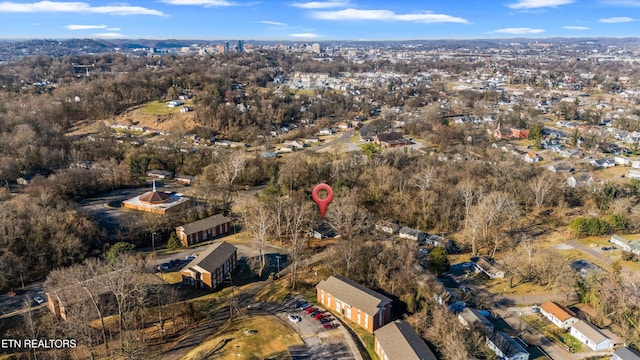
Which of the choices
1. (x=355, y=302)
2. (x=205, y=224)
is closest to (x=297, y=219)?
(x=205, y=224)

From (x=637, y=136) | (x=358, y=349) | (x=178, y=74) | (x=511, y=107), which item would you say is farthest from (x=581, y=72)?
(x=358, y=349)

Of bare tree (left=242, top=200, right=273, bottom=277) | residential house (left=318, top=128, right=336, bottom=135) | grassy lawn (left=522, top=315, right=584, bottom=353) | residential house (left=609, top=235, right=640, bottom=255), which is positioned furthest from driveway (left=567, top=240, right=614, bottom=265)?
residential house (left=318, top=128, right=336, bottom=135)

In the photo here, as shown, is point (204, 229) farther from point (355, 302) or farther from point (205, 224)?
point (355, 302)

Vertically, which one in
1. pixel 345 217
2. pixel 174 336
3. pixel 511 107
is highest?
pixel 511 107

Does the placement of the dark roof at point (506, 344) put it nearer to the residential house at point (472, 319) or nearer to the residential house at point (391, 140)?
the residential house at point (472, 319)

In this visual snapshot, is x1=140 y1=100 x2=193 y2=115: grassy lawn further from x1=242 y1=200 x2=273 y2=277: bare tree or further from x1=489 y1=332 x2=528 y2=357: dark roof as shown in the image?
x1=489 y1=332 x2=528 y2=357: dark roof

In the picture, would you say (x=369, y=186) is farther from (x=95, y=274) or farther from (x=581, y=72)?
(x=581, y=72)

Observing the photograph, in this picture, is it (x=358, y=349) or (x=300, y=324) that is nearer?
(x=358, y=349)
